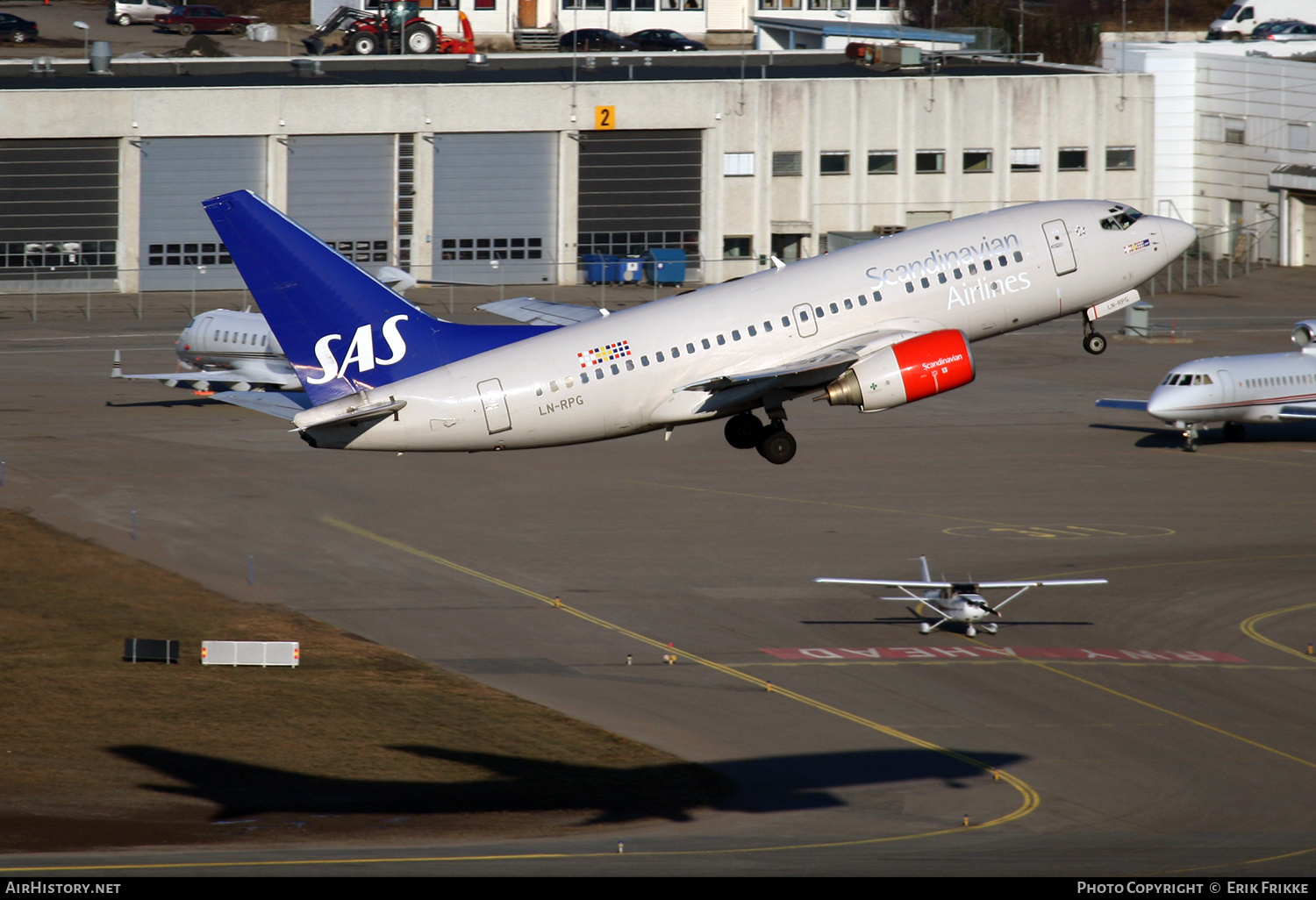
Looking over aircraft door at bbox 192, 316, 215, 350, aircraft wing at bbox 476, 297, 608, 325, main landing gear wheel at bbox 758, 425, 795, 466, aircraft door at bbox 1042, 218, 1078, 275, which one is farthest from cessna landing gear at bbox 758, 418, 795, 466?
aircraft door at bbox 192, 316, 215, 350

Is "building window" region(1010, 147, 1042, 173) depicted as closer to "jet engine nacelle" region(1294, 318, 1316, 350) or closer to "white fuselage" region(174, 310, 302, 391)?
"jet engine nacelle" region(1294, 318, 1316, 350)

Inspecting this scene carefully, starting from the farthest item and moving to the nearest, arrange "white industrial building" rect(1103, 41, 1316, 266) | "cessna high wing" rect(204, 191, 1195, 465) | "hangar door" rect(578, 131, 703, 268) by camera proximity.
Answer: "white industrial building" rect(1103, 41, 1316, 266) < "hangar door" rect(578, 131, 703, 268) < "cessna high wing" rect(204, 191, 1195, 465)

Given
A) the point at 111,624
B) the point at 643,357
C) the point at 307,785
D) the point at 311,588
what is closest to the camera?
the point at 643,357

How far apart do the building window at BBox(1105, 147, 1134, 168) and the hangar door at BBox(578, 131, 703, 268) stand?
136ft

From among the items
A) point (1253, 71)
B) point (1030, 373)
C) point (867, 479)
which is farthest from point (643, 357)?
point (1253, 71)

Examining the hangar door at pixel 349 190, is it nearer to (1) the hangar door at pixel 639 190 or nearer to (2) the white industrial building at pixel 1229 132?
(1) the hangar door at pixel 639 190

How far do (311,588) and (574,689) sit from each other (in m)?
22.6

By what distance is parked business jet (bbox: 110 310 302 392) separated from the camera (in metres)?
129

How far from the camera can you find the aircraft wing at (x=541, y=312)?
67.9m

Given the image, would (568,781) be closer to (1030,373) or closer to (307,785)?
(307,785)

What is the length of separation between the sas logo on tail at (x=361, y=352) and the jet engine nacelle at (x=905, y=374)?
14.8 m

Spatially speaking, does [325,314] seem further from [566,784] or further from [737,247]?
[737,247]
